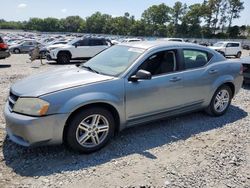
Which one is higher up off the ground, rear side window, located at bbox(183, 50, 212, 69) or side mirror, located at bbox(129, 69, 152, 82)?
rear side window, located at bbox(183, 50, 212, 69)

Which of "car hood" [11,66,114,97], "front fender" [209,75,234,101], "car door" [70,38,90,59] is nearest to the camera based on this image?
"car hood" [11,66,114,97]

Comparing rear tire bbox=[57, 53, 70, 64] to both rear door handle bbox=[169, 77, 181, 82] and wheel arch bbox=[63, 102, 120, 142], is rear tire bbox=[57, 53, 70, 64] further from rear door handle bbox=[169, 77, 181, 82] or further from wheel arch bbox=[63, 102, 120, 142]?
wheel arch bbox=[63, 102, 120, 142]

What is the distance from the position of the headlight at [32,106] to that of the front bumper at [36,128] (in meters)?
0.06

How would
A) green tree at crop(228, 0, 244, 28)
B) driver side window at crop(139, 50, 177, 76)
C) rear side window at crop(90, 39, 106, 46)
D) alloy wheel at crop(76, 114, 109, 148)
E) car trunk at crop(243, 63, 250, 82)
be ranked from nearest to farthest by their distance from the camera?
alloy wheel at crop(76, 114, 109, 148)
driver side window at crop(139, 50, 177, 76)
car trunk at crop(243, 63, 250, 82)
rear side window at crop(90, 39, 106, 46)
green tree at crop(228, 0, 244, 28)

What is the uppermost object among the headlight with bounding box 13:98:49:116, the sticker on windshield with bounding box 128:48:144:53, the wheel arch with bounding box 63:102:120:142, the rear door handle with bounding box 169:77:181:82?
the sticker on windshield with bounding box 128:48:144:53

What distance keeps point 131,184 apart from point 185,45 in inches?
112

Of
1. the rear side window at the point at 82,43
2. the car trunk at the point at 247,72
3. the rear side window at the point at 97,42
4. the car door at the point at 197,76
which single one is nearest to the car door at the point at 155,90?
the car door at the point at 197,76

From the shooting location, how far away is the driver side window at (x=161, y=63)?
4.38 metres

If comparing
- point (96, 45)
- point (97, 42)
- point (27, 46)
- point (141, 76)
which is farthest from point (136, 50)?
point (27, 46)

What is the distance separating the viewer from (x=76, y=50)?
642 inches

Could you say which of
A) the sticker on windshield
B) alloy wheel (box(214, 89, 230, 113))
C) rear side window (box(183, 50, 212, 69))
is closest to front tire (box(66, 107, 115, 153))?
the sticker on windshield

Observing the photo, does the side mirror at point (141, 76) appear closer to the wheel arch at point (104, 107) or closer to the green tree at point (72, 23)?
the wheel arch at point (104, 107)

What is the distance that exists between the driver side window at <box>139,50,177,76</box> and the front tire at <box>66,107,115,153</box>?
1.03m

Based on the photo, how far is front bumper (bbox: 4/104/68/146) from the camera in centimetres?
339
